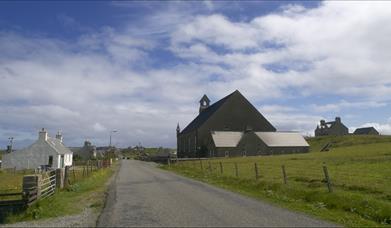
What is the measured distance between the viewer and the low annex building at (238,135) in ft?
307

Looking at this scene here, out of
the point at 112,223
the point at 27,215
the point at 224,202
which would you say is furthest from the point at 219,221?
the point at 27,215

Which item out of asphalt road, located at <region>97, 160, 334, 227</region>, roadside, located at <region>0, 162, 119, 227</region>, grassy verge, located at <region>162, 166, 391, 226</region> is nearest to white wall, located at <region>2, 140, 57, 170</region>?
roadside, located at <region>0, 162, 119, 227</region>

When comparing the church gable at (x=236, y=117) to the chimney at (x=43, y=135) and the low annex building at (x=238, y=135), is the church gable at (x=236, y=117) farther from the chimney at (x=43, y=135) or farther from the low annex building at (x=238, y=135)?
the chimney at (x=43, y=135)

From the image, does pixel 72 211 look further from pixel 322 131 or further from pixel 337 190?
pixel 322 131

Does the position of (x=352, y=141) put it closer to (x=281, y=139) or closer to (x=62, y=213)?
(x=281, y=139)

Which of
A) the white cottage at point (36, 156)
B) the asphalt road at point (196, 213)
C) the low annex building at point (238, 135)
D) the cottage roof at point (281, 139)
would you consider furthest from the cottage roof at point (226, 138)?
the asphalt road at point (196, 213)

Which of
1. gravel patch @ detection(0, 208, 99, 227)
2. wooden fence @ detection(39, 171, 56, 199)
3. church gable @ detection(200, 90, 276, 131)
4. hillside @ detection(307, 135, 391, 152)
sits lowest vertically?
gravel patch @ detection(0, 208, 99, 227)

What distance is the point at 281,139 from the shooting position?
318 feet

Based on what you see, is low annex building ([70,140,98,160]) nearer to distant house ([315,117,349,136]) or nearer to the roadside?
distant house ([315,117,349,136])

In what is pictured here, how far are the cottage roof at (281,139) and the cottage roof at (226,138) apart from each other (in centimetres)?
459

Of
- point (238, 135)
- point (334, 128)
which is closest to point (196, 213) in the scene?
point (238, 135)

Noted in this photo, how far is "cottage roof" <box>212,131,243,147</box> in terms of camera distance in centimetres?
9288

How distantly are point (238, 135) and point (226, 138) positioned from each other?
3586 millimetres

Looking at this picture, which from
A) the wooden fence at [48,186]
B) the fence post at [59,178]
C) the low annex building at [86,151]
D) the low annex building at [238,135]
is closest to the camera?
the wooden fence at [48,186]
